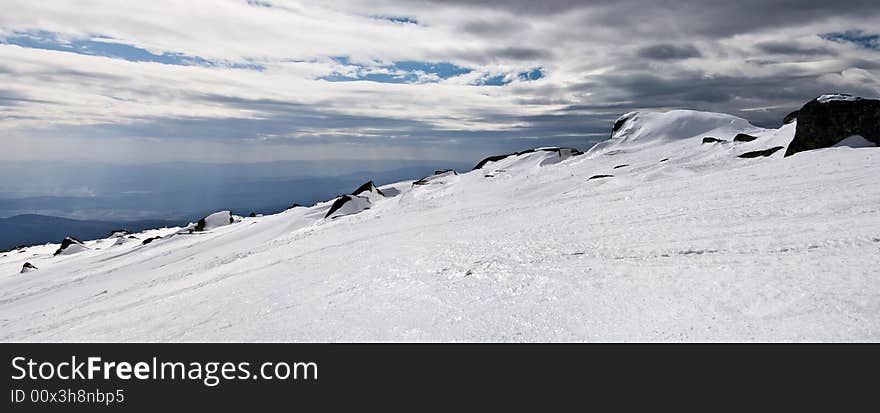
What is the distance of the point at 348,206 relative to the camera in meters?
27.9

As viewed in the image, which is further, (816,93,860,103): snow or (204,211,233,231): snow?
(204,211,233,231): snow

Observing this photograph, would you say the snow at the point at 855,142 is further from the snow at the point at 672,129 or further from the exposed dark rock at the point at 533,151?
the exposed dark rock at the point at 533,151

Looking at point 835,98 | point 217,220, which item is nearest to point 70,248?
point 217,220

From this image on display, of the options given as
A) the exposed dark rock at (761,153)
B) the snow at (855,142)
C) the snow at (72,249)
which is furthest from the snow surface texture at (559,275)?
the snow at (72,249)

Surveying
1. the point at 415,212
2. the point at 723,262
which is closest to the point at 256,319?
the point at 723,262

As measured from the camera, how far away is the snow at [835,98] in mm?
20802

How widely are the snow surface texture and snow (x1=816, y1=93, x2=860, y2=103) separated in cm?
375

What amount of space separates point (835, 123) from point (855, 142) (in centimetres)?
120

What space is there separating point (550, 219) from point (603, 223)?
82.4 inches

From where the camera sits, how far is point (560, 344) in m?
5.93

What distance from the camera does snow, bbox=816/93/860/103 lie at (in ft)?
68.2

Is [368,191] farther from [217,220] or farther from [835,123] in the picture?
[835,123]

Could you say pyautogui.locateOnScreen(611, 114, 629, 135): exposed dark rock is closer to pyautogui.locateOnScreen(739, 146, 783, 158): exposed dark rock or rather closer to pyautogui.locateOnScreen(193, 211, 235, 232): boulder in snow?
pyautogui.locateOnScreen(739, 146, 783, 158): exposed dark rock

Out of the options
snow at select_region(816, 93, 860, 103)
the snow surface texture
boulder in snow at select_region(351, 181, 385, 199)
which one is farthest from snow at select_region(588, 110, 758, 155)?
boulder in snow at select_region(351, 181, 385, 199)
